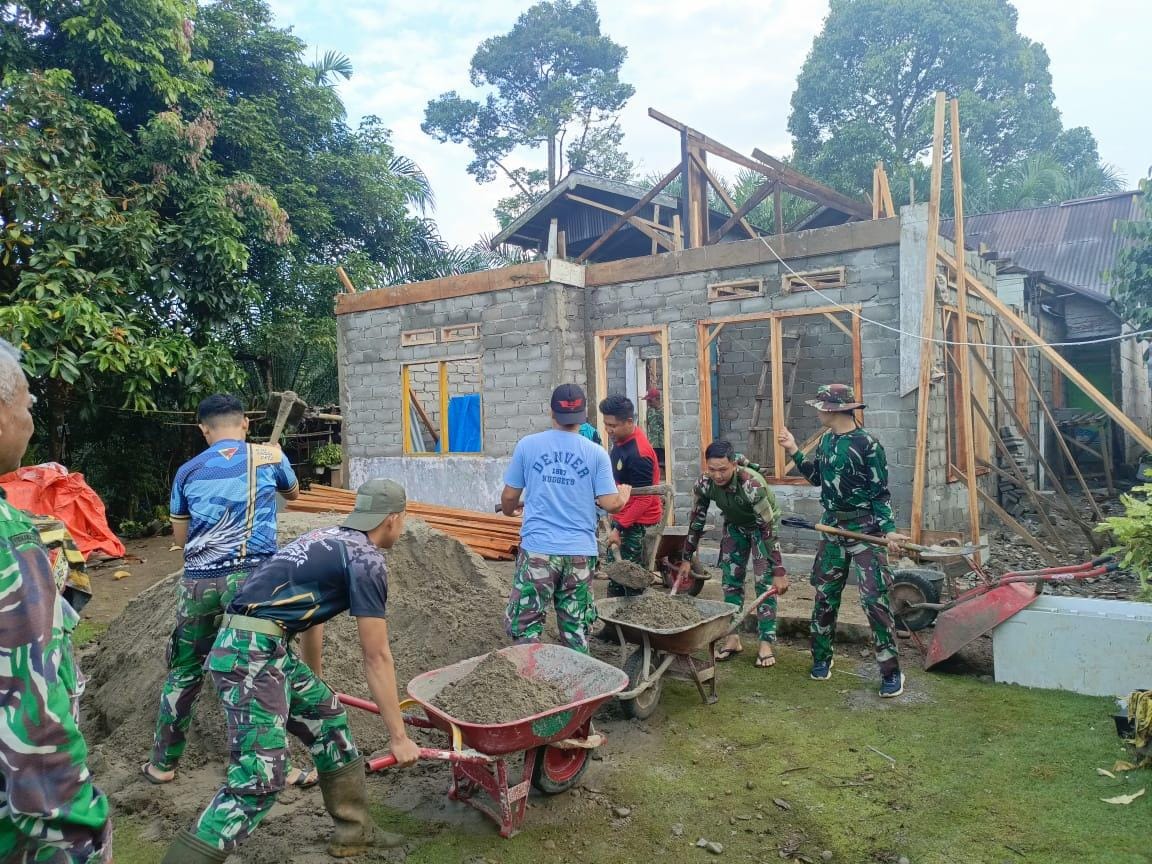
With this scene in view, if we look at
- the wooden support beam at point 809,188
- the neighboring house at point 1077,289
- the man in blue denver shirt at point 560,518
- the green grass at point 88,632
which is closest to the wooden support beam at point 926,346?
the neighboring house at point 1077,289

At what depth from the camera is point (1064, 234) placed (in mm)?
20906

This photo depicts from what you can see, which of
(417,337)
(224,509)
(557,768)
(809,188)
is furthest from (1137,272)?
(224,509)

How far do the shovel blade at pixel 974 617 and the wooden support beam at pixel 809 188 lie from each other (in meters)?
7.01

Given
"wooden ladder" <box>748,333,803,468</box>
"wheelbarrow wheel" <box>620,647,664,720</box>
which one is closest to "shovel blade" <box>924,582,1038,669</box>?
"wheelbarrow wheel" <box>620,647,664,720</box>

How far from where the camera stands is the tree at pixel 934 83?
2839 centimetres

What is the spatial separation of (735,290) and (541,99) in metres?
23.5

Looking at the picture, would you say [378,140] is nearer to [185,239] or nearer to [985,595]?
[185,239]

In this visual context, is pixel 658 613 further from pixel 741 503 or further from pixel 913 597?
pixel 913 597

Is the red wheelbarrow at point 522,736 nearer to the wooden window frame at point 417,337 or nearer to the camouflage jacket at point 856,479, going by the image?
the camouflage jacket at point 856,479

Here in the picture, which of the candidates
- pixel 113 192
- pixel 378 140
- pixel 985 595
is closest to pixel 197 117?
pixel 113 192

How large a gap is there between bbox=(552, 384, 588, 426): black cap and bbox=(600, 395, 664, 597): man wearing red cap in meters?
1.68

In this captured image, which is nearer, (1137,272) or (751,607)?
(751,607)

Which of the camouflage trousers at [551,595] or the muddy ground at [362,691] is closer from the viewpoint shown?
the muddy ground at [362,691]

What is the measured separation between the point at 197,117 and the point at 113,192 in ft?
6.14
